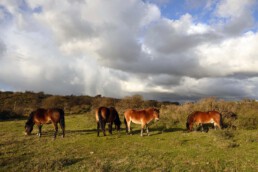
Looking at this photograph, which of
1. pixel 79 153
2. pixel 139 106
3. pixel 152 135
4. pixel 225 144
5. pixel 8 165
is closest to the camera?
pixel 8 165

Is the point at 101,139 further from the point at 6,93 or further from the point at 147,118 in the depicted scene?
the point at 6,93

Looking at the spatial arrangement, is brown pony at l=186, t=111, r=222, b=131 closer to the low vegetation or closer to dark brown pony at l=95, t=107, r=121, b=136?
the low vegetation

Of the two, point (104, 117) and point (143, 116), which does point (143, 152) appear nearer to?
point (143, 116)

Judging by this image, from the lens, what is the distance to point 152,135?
15.2 meters

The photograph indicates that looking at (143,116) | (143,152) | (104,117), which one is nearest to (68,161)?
(143,152)

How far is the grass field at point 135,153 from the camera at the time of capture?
8.67 metres

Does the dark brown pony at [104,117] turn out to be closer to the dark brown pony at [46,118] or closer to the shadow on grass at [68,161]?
the dark brown pony at [46,118]

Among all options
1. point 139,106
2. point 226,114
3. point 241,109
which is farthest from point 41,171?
point 139,106

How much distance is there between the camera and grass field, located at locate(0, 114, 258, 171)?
8.67m

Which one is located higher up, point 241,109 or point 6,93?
point 6,93

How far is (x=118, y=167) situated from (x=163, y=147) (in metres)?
3.81

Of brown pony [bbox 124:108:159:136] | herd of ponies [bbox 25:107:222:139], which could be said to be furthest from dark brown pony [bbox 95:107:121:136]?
brown pony [bbox 124:108:159:136]

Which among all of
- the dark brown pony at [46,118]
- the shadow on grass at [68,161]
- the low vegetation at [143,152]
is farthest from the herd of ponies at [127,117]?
the shadow on grass at [68,161]

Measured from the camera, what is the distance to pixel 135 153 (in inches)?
417
